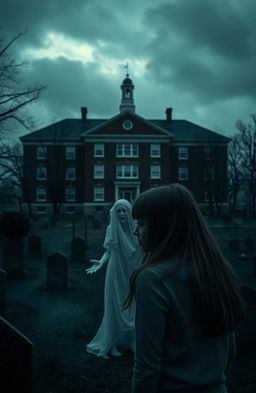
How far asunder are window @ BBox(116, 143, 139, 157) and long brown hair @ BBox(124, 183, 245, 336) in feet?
148

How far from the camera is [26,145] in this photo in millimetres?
47656

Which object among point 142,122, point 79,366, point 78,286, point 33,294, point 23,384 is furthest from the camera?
point 142,122

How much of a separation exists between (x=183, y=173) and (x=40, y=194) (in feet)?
68.6

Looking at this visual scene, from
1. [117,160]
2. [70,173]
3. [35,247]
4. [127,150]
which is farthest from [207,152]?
[35,247]

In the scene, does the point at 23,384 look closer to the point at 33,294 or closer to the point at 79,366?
the point at 79,366

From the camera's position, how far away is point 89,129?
47594 mm

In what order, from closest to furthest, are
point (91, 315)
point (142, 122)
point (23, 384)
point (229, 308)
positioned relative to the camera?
point (229, 308) → point (23, 384) → point (91, 315) → point (142, 122)

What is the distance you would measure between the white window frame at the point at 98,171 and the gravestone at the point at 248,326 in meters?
41.5

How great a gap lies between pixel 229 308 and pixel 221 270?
168 mm

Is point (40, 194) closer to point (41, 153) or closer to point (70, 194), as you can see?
point (70, 194)

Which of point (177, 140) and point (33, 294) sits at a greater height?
point (177, 140)

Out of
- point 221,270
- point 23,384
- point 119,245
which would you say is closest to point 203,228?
point 221,270

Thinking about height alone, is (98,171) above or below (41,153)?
below

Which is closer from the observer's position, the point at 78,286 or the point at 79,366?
the point at 79,366
